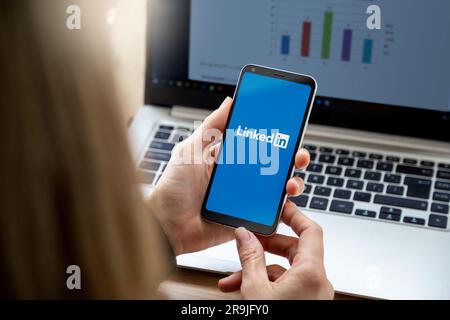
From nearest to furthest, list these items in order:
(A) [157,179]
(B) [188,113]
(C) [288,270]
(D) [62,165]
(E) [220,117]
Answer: (D) [62,165] < (C) [288,270] < (E) [220,117] < (A) [157,179] < (B) [188,113]

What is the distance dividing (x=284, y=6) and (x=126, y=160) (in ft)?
1.81

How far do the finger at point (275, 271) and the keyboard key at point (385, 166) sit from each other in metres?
0.24

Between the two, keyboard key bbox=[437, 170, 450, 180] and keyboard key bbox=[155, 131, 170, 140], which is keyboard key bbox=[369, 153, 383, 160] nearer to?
keyboard key bbox=[437, 170, 450, 180]

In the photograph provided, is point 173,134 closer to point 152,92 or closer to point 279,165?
point 152,92

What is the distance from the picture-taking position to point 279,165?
0.84 meters

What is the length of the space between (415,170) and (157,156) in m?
0.37

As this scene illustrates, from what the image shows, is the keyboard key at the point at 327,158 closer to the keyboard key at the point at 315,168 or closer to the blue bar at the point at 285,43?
the keyboard key at the point at 315,168

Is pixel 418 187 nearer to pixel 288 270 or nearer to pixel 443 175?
pixel 443 175

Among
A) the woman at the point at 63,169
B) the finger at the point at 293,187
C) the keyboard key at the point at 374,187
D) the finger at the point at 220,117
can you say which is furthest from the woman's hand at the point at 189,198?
the woman at the point at 63,169

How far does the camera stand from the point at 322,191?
94 centimetres

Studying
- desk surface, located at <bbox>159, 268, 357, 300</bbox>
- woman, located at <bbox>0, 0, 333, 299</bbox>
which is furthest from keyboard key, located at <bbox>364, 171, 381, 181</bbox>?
woman, located at <bbox>0, 0, 333, 299</bbox>

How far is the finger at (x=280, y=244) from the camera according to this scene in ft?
2.75

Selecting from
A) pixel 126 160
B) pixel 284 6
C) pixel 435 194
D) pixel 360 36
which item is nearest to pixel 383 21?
pixel 360 36

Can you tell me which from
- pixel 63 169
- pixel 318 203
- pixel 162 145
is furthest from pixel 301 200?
pixel 63 169
